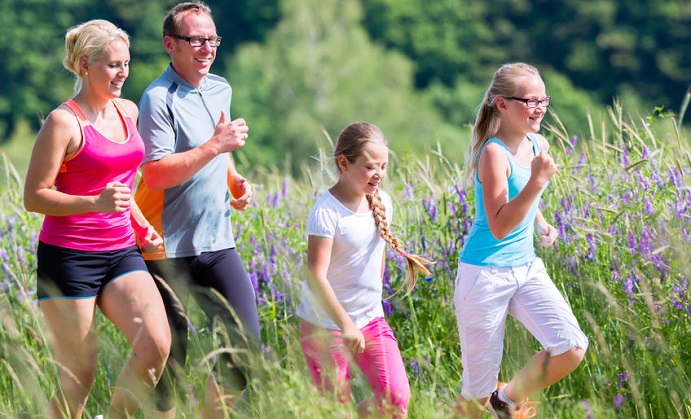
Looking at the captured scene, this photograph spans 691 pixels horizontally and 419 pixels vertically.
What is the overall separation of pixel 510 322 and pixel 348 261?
0.81 metres

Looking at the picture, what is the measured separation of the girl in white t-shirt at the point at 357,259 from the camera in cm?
386

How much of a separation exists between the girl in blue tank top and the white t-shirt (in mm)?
321

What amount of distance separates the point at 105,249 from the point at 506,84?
1484 millimetres

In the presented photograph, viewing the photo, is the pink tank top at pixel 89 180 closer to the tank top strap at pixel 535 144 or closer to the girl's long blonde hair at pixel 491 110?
the girl's long blonde hair at pixel 491 110

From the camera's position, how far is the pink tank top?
3.87 m

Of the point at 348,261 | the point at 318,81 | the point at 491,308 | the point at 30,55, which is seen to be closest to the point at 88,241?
the point at 348,261

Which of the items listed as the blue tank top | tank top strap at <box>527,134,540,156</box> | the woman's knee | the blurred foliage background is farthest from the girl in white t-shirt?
the blurred foliage background

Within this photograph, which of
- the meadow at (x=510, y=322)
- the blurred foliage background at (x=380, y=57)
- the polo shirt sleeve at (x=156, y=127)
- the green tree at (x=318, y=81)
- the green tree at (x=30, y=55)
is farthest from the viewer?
the green tree at (x=30, y=55)

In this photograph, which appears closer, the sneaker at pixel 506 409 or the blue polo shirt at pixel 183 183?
the sneaker at pixel 506 409

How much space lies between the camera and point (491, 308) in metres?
3.96

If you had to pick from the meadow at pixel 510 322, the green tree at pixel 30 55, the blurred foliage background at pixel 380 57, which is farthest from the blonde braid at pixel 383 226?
the green tree at pixel 30 55

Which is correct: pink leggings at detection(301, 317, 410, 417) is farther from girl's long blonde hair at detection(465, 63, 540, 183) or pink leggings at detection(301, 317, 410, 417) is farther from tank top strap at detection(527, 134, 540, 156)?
tank top strap at detection(527, 134, 540, 156)

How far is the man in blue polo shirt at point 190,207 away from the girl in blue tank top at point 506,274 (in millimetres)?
784

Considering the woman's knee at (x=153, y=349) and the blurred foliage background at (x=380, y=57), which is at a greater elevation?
the woman's knee at (x=153, y=349)
